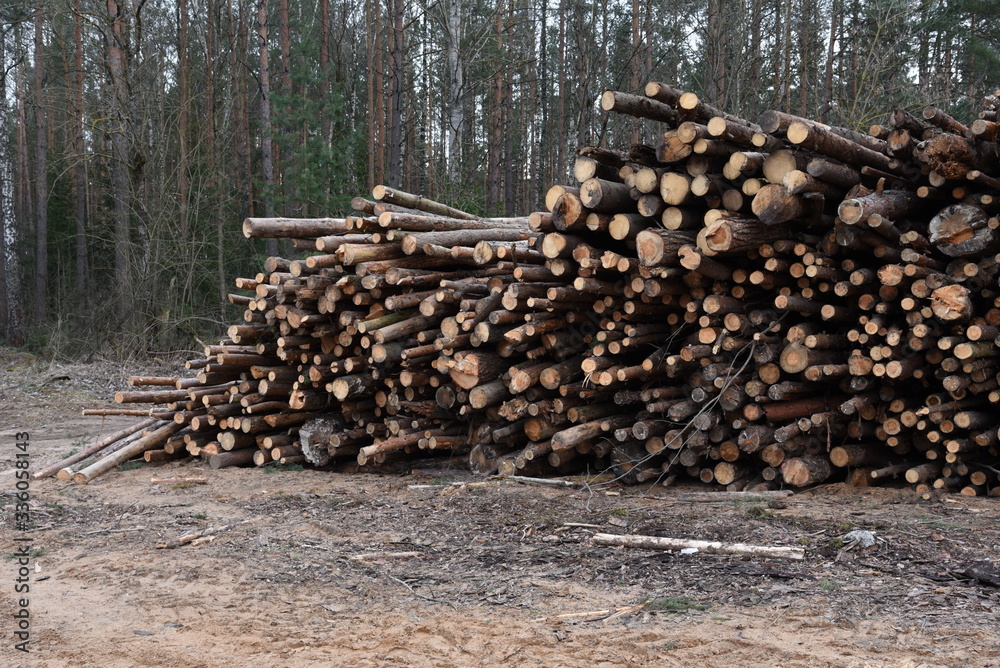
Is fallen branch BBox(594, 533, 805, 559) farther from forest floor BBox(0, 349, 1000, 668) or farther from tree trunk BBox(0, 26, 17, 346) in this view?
tree trunk BBox(0, 26, 17, 346)

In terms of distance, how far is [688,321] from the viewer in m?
6.70

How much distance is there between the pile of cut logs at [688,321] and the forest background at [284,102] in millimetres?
9472

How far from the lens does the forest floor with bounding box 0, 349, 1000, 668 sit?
361 centimetres

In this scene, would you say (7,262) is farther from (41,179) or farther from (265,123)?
(265,123)

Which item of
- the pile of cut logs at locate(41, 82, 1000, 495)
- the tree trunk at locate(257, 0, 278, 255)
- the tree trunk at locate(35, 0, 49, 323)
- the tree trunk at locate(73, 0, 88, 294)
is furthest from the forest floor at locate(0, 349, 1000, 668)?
the tree trunk at locate(35, 0, 49, 323)

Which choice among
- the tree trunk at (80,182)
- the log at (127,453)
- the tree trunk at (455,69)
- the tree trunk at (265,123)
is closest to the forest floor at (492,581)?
the log at (127,453)

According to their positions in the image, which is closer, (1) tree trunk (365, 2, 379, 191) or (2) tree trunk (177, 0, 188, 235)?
(2) tree trunk (177, 0, 188, 235)

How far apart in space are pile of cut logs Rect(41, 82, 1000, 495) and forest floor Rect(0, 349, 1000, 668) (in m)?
0.52

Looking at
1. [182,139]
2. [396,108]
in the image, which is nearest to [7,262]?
[182,139]

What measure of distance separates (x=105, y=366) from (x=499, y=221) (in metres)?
9.91

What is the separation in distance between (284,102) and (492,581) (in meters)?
15.8

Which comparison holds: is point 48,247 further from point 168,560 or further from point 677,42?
point 168,560

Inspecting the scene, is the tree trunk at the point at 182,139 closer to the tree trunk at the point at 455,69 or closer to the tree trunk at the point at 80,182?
the tree trunk at the point at 80,182

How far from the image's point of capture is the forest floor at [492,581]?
11.8ft
